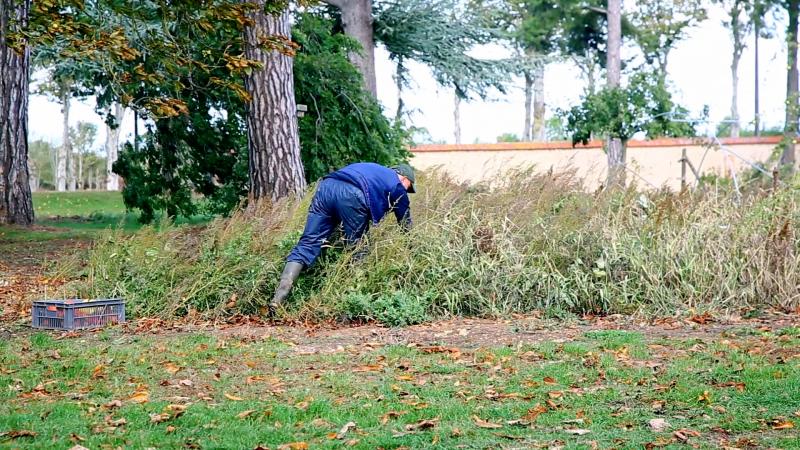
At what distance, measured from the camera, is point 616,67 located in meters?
28.0

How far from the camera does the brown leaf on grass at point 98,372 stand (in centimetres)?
596

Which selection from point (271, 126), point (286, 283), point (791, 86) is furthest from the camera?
point (791, 86)

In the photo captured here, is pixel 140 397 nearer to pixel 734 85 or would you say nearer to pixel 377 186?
pixel 377 186

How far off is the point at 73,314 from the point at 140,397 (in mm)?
2518

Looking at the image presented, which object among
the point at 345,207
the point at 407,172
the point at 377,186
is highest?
the point at 407,172

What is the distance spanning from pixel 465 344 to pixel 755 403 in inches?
92.0

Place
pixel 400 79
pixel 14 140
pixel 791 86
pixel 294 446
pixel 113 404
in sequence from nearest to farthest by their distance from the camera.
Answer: pixel 294 446
pixel 113 404
pixel 14 140
pixel 400 79
pixel 791 86

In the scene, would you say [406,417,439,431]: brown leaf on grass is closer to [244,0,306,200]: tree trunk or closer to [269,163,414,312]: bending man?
[269,163,414,312]: bending man

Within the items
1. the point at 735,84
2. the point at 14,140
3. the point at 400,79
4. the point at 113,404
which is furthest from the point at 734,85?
the point at 113,404

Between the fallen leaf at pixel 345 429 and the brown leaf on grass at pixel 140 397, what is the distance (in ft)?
3.87

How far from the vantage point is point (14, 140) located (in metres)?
16.5

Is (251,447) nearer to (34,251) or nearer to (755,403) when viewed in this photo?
(755,403)

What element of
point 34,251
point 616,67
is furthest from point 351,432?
point 616,67

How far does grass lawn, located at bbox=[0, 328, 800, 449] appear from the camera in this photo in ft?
15.3
